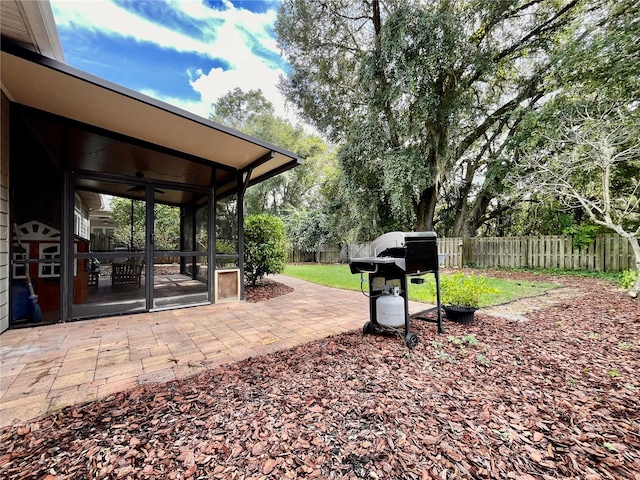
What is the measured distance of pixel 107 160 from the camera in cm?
402

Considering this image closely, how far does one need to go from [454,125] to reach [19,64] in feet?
31.1

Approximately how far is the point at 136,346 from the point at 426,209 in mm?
10021

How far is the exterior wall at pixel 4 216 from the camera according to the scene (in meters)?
3.14

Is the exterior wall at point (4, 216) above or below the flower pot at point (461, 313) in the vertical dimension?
above

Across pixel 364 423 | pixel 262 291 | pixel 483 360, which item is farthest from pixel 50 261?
pixel 483 360

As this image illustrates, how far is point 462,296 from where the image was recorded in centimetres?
357

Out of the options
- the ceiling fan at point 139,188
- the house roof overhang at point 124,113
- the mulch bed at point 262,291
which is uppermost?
the house roof overhang at point 124,113

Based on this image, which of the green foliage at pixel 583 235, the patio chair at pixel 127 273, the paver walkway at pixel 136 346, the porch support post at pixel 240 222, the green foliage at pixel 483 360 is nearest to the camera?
the paver walkway at pixel 136 346

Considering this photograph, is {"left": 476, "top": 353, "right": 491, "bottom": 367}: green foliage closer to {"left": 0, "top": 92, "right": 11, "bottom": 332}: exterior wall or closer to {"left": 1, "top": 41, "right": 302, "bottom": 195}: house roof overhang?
{"left": 1, "top": 41, "right": 302, "bottom": 195}: house roof overhang

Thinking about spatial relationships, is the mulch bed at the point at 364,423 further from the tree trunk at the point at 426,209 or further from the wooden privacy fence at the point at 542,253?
the tree trunk at the point at 426,209

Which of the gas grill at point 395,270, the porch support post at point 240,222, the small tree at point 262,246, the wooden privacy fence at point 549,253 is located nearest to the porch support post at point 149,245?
the porch support post at point 240,222

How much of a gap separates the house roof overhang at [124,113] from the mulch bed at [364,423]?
2961 millimetres

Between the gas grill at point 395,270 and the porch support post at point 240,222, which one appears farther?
the porch support post at point 240,222

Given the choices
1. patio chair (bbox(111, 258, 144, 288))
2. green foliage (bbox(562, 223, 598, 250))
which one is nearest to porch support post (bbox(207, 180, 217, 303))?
patio chair (bbox(111, 258, 144, 288))
